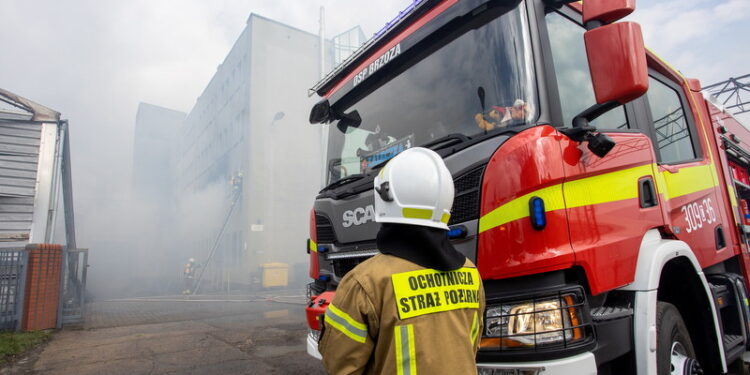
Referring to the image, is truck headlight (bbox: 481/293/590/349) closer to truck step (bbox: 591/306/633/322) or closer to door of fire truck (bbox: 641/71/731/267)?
truck step (bbox: 591/306/633/322)

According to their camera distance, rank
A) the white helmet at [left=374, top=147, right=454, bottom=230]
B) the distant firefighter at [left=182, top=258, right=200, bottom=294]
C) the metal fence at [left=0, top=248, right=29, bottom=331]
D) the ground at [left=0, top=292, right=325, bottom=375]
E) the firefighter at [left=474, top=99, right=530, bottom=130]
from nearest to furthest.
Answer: the white helmet at [left=374, top=147, right=454, bottom=230], the firefighter at [left=474, top=99, right=530, bottom=130], the ground at [left=0, top=292, right=325, bottom=375], the metal fence at [left=0, top=248, right=29, bottom=331], the distant firefighter at [left=182, top=258, right=200, bottom=294]

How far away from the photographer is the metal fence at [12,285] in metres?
6.20

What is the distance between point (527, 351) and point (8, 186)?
33.8ft

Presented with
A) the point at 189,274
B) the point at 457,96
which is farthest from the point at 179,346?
the point at 189,274

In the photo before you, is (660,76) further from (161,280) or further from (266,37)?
(161,280)

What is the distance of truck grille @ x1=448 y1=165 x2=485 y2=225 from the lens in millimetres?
1947

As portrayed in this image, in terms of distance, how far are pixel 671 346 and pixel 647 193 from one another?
828 millimetres

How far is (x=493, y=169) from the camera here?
1895 millimetres

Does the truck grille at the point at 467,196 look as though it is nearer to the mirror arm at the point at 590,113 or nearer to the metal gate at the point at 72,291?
the mirror arm at the point at 590,113

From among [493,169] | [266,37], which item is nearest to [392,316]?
[493,169]

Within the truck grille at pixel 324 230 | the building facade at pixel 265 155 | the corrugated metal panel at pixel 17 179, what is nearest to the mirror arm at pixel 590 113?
the truck grille at pixel 324 230

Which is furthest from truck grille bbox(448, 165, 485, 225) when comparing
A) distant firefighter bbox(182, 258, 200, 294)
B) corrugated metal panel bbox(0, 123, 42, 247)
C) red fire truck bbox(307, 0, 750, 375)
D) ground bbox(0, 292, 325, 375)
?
distant firefighter bbox(182, 258, 200, 294)

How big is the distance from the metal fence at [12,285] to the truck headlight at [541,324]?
7.52m

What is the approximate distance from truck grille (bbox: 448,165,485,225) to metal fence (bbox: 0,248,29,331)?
7.35 metres
